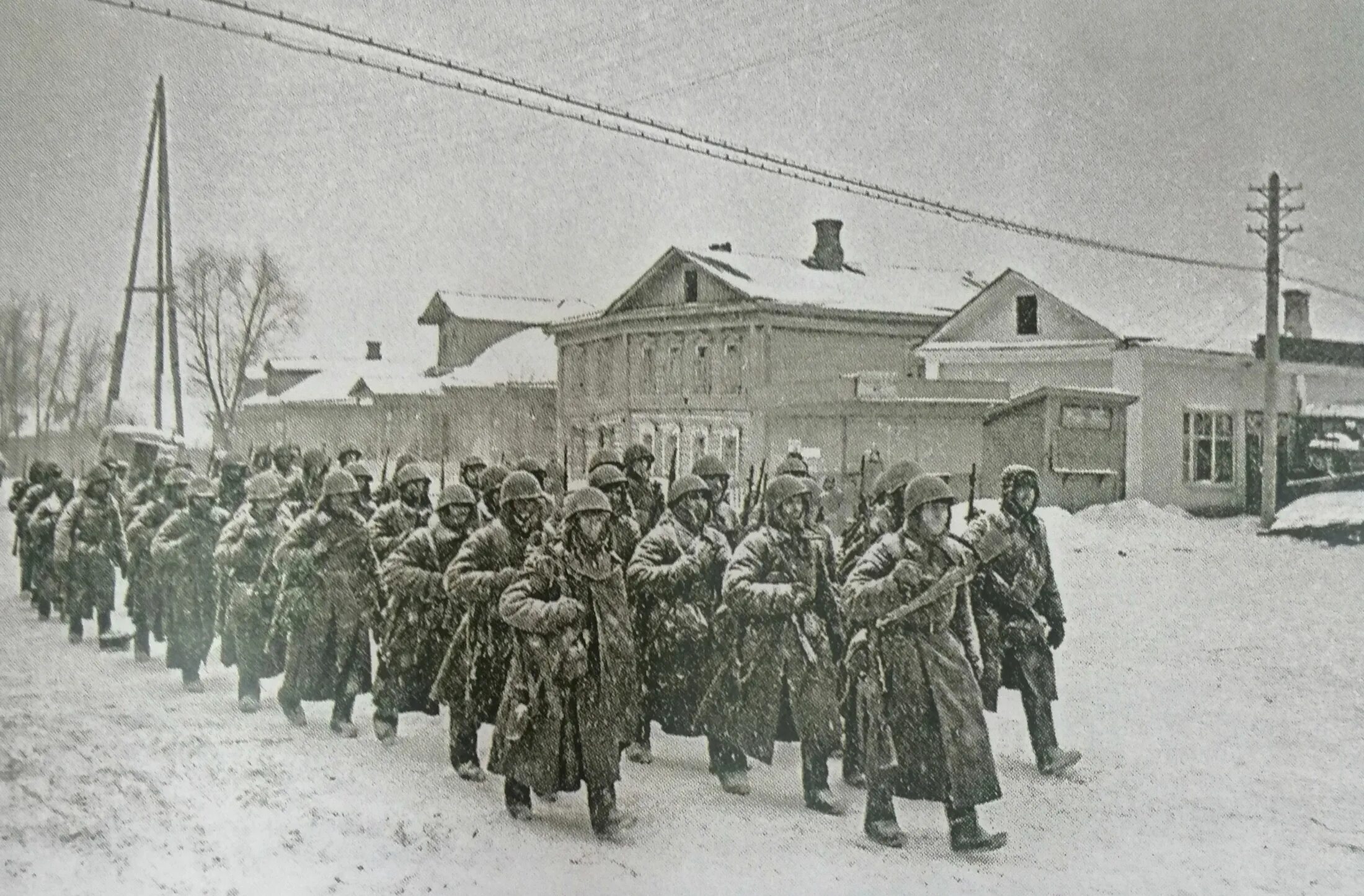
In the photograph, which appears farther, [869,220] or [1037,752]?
[869,220]

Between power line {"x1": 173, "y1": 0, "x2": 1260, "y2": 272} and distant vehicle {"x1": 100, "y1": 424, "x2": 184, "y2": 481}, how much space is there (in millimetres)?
2011

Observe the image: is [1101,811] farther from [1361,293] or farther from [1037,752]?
[1361,293]

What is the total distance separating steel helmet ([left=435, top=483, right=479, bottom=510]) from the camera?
188 inches

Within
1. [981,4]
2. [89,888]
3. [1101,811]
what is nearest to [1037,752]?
[1101,811]

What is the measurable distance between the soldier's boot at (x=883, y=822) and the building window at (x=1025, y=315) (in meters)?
1.98

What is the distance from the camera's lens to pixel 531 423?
5414 millimetres

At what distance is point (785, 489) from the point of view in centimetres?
410

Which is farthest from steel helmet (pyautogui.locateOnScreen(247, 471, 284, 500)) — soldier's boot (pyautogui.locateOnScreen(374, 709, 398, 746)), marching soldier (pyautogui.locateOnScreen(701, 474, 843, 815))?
marching soldier (pyautogui.locateOnScreen(701, 474, 843, 815))

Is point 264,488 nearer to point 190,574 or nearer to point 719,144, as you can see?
point 190,574

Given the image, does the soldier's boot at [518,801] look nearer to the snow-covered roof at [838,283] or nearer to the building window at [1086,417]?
the snow-covered roof at [838,283]

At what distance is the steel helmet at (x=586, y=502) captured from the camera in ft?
12.8

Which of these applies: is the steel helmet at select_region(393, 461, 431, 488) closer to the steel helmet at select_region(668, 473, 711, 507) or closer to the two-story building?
the two-story building

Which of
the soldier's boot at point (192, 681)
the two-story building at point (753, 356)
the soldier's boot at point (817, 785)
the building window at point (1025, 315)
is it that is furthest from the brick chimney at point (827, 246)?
the soldier's boot at point (192, 681)

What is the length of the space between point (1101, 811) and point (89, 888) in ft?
13.1
